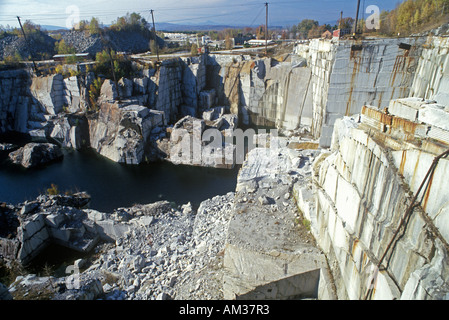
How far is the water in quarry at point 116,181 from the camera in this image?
14.3m

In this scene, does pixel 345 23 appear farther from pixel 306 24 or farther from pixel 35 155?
pixel 35 155

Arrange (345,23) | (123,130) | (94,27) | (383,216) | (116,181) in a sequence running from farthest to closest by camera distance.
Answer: (94,27)
(345,23)
(123,130)
(116,181)
(383,216)

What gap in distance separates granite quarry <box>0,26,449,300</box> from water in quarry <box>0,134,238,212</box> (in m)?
0.82

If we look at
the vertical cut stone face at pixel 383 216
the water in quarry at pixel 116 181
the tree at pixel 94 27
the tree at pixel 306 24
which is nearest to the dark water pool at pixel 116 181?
the water in quarry at pixel 116 181

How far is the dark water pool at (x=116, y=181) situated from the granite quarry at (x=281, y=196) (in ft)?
2.80

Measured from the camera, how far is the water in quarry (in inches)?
564

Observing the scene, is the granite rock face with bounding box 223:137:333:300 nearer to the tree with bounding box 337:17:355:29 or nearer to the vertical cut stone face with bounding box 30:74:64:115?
the tree with bounding box 337:17:355:29

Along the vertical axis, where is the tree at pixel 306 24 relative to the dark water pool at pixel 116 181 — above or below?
above

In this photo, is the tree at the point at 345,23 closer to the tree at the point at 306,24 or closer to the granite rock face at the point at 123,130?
the granite rock face at the point at 123,130

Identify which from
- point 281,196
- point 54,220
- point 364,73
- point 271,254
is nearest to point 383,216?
point 271,254

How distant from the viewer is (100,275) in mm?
8734

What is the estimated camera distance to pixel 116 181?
16078 millimetres

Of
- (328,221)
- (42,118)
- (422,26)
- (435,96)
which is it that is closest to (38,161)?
(42,118)
